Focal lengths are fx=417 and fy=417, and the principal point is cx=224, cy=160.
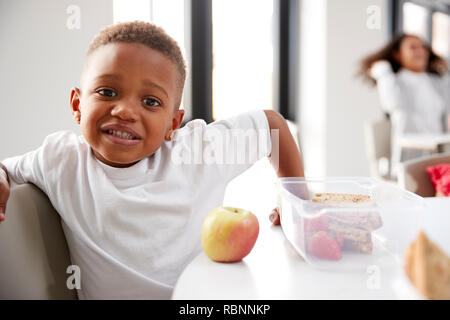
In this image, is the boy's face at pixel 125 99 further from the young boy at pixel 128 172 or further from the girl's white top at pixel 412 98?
the girl's white top at pixel 412 98

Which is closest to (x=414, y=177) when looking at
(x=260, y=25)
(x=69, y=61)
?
(x=69, y=61)

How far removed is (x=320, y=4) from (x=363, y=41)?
0.54m

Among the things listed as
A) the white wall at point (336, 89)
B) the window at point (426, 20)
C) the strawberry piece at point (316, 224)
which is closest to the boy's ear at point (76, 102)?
the strawberry piece at point (316, 224)

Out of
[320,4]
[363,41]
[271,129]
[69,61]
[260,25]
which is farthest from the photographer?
[363,41]

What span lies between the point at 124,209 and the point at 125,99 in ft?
0.63

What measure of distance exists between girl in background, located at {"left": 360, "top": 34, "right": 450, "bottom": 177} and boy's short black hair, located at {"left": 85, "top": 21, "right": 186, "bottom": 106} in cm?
289

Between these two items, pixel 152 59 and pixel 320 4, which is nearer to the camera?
pixel 152 59

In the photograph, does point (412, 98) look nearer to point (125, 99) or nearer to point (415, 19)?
point (415, 19)

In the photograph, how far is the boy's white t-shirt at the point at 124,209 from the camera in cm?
72

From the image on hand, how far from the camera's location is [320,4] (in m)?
3.10

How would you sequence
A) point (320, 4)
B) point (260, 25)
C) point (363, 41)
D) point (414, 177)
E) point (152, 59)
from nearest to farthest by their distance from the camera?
point (152, 59)
point (414, 177)
point (260, 25)
point (320, 4)
point (363, 41)

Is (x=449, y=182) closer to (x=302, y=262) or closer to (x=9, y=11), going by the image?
(x=302, y=262)

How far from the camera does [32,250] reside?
0.64 metres

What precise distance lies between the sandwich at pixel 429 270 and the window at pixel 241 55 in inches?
75.9
